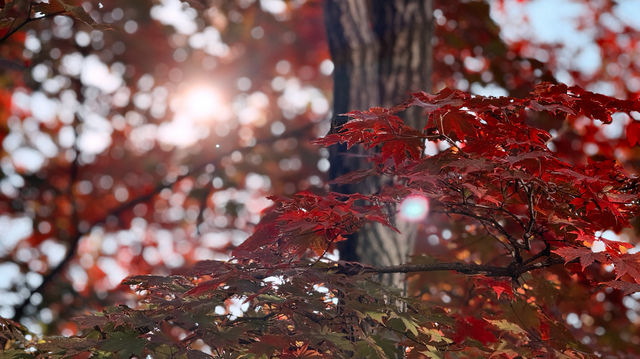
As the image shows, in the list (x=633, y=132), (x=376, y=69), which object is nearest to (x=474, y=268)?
(x=633, y=132)

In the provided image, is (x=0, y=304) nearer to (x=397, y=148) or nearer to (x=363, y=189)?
(x=363, y=189)

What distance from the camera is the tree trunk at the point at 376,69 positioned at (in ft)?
11.8

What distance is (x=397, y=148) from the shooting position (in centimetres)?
235

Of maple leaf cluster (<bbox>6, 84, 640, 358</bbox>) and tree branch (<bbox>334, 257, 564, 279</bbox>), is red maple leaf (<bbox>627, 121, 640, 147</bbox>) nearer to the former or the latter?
maple leaf cluster (<bbox>6, 84, 640, 358</bbox>)

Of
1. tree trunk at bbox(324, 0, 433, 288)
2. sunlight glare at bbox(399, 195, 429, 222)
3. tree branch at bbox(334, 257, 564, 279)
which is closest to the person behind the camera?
sunlight glare at bbox(399, 195, 429, 222)

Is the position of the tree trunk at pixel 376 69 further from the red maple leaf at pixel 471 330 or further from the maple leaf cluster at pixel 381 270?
the maple leaf cluster at pixel 381 270

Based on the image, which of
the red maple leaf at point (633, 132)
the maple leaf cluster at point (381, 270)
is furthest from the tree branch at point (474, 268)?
the red maple leaf at point (633, 132)

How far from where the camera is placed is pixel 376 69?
4.05m

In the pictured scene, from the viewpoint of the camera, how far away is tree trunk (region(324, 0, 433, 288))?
11.8 ft

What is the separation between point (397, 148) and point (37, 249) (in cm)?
1087

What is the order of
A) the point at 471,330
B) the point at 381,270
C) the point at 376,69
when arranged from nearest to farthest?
the point at 381,270 → the point at 471,330 → the point at 376,69

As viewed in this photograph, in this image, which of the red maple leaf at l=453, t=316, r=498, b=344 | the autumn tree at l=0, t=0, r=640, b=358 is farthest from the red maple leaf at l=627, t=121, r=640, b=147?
the red maple leaf at l=453, t=316, r=498, b=344

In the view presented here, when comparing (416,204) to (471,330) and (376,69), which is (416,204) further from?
(376,69)

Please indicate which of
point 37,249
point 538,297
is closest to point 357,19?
point 538,297
